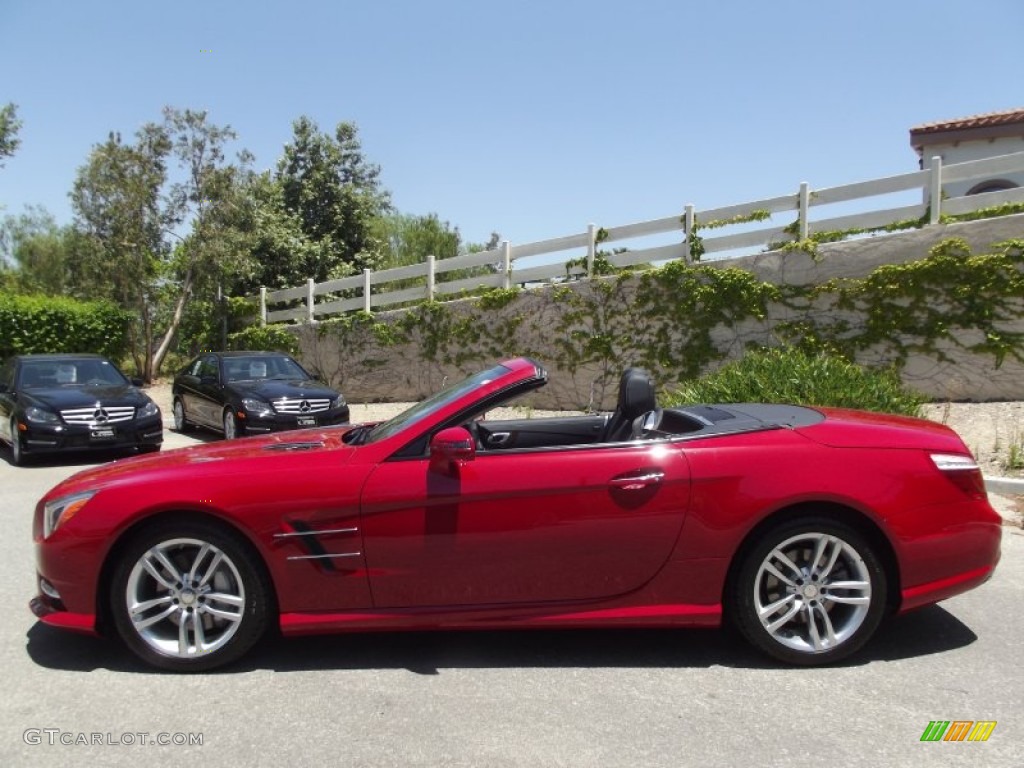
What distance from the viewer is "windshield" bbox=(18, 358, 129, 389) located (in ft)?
36.0

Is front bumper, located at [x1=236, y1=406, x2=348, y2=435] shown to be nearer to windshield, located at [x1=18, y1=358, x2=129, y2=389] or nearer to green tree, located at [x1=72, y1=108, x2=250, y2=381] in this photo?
windshield, located at [x1=18, y1=358, x2=129, y2=389]

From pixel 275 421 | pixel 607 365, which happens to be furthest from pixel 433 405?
pixel 607 365

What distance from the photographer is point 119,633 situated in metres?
3.66

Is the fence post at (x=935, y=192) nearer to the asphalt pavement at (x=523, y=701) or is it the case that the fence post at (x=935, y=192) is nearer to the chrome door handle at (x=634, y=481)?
the asphalt pavement at (x=523, y=701)

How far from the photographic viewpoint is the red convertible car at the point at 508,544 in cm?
352

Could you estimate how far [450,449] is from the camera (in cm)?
349

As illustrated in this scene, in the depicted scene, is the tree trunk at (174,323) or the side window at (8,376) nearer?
the side window at (8,376)

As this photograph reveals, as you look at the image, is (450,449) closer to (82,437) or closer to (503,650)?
(503,650)

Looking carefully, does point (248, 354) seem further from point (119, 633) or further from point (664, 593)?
point (664, 593)

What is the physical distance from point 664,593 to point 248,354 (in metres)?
10.9

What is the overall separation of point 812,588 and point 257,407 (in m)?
9.13

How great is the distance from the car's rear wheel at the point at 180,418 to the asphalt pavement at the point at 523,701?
10.0 meters

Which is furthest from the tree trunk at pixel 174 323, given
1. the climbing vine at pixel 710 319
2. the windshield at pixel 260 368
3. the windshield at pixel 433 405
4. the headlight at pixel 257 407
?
the windshield at pixel 433 405

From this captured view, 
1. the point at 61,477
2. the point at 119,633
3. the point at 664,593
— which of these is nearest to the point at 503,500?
the point at 664,593
